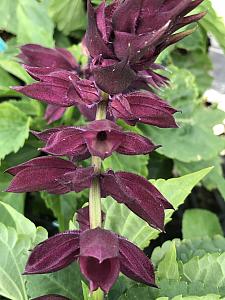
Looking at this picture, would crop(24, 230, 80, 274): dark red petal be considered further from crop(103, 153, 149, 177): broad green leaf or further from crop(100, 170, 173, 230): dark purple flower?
crop(103, 153, 149, 177): broad green leaf

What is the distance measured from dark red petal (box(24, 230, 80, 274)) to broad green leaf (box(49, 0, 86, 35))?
0.88m

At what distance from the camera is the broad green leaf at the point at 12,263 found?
75 cm

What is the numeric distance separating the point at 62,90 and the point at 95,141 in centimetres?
8

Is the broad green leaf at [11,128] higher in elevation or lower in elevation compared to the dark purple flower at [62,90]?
lower

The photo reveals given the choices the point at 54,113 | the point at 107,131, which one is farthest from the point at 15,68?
the point at 107,131

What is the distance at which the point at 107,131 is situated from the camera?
0.52 metres

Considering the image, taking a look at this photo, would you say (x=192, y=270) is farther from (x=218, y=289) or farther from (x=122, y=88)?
(x=122, y=88)

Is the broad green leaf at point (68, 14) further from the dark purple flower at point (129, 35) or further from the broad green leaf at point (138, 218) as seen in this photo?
the dark purple flower at point (129, 35)

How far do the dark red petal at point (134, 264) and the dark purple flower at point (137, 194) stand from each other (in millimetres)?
38

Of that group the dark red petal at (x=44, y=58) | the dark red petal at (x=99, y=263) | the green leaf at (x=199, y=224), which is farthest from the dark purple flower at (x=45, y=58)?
the dark red petal at (x=99, y=263)

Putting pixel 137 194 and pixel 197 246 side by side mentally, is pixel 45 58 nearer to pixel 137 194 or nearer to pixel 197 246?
pixel 197 246

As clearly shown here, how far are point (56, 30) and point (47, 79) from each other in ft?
3.21

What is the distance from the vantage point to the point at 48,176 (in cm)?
A: 60

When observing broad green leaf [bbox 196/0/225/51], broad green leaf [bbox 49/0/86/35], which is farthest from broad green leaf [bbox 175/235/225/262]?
broad green leaf [bbox 49/0/86/35]
